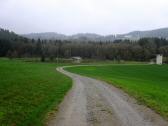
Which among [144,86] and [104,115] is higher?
[104,115]

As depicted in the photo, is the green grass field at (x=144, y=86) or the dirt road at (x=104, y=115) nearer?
the dirt road at (x=104, y=115)

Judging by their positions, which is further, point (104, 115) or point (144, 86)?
point (144, 86)

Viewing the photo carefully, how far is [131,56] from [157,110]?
596 feet

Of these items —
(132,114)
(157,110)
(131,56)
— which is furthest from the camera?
(131,56)

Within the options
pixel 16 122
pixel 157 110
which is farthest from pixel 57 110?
pixel 157 110

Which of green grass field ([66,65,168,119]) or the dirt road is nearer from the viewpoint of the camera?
the dirt road

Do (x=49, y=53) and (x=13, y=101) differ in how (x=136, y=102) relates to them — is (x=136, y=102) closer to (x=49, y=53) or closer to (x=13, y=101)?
(x=13, y=101)

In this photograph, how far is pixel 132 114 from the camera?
15.8m

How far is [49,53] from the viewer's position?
19975cm

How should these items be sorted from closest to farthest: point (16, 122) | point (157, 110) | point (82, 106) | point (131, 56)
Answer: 1. point (16, 122)
2. point (157, 110)
3. point (82, 106)
4. point (131, 56)

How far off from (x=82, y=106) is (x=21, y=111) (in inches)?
139

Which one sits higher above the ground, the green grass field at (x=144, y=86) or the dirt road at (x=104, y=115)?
the dirt road at (x=104, y=115)

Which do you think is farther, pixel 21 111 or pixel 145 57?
pixel 145 57

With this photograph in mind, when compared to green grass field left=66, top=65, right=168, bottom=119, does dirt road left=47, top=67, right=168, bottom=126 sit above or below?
above
